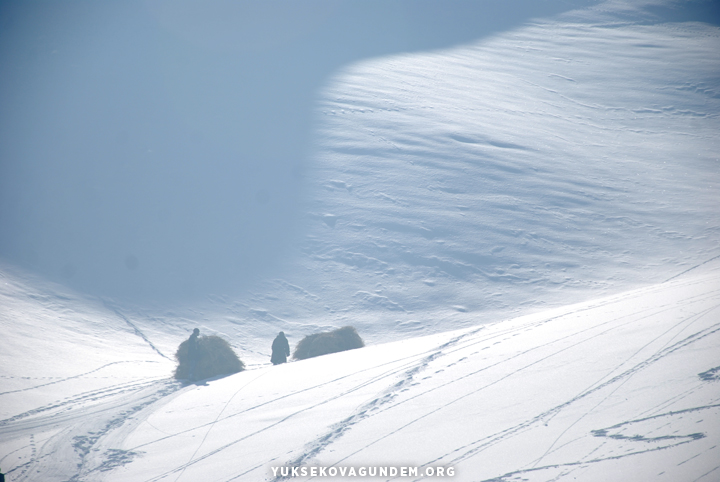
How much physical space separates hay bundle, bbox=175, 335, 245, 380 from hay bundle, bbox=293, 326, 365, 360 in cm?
101

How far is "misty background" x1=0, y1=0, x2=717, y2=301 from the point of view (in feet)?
47.3

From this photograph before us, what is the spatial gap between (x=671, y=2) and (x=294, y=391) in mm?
42915

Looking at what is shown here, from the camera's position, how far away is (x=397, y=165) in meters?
19.0

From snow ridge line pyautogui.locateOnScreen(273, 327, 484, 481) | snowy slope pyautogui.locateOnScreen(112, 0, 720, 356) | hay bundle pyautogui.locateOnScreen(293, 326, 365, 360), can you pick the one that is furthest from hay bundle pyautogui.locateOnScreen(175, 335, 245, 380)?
snow ridge line pyautogui.locateOnScreen(273, 327, 484, 481)

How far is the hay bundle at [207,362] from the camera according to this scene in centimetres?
850

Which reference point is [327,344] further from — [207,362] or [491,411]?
[491,411]

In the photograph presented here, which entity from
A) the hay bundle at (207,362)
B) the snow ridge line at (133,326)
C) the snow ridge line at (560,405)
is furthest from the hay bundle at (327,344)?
the snow ridge line at (560,405)

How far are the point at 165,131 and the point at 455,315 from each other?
13.3 metres

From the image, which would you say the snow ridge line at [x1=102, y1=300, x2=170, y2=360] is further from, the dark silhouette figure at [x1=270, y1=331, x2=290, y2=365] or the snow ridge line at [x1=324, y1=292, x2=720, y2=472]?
the snow ridge line at [x1=324, y1=292, x2=720, y2=472]

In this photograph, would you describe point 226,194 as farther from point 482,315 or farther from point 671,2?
point 671,2

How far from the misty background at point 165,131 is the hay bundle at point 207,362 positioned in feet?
14.9

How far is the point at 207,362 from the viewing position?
8562mm

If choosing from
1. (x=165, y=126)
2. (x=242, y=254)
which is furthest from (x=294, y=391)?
(x=165, y=126)

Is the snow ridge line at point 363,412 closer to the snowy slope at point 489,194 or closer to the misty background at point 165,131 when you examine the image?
the snowy slope at point 489,194
